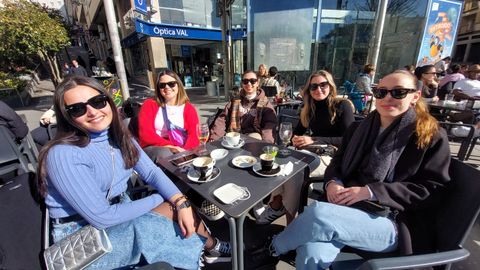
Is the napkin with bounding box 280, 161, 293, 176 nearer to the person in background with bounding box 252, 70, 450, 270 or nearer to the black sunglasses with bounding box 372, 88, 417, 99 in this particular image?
the person in background with bounding box 252, 70, 450, 270

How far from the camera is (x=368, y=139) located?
1722 millimetres

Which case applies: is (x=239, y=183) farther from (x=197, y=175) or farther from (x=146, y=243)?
(x=146, y=243)

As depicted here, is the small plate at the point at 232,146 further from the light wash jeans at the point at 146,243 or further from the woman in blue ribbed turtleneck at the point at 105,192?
the light wash jeans at the point at 146,243

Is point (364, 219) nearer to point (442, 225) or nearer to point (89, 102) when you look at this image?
point (442, 225)

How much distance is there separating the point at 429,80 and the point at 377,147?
3959 millimetres

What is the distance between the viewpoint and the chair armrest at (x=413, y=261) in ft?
3.37

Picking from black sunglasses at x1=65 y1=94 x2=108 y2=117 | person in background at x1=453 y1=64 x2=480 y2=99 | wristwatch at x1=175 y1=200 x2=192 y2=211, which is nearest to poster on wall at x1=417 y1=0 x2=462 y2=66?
person in background at x1=453 y1=64 x2=480 y2=99

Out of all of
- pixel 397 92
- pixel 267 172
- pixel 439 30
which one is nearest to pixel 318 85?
pixel 397 92

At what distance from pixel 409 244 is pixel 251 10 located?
843 cm

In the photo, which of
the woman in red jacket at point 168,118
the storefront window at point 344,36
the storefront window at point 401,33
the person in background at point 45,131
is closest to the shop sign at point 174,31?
the storefront window at point 344,36

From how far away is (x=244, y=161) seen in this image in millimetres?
1868

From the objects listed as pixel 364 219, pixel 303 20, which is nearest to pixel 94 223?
pixel 364 219

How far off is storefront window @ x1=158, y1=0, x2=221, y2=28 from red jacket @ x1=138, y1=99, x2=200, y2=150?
33.6 feet

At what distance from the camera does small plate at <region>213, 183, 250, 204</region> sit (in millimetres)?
1396
